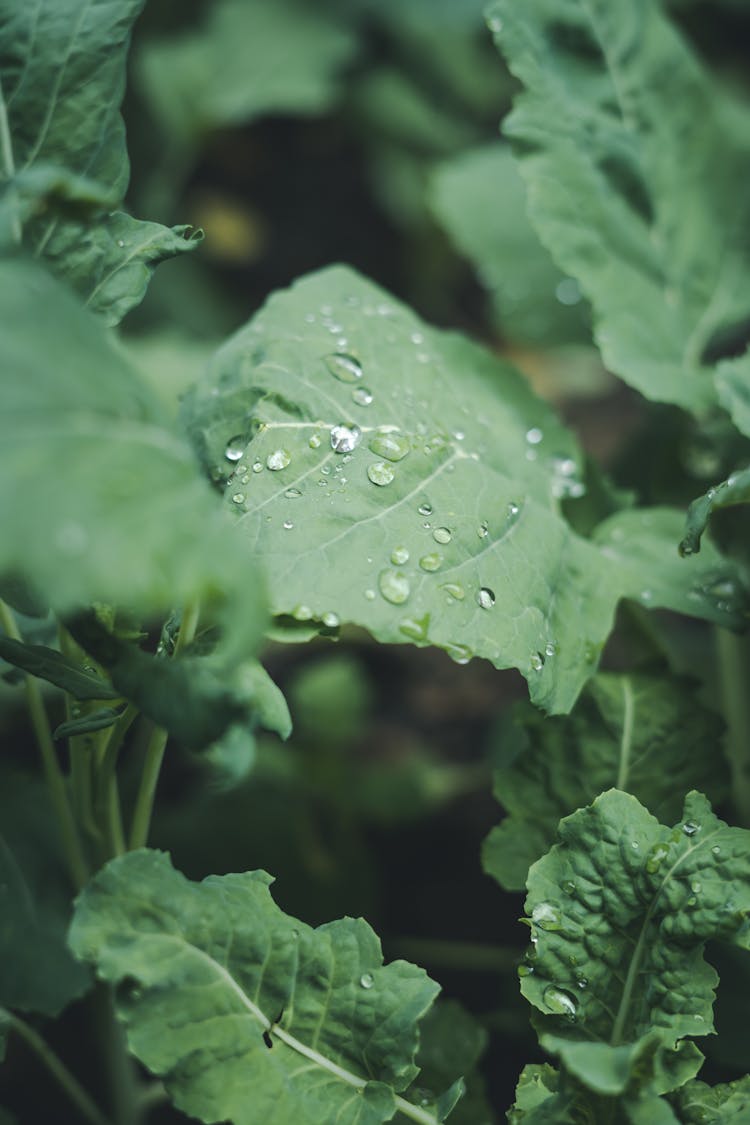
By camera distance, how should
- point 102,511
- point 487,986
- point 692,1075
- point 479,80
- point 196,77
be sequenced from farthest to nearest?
point 479,80 → point 196,77 → point 487,986 → point 692,1075 → point 102,511

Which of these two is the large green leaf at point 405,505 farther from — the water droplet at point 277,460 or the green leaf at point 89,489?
the green leaf at point 89,489

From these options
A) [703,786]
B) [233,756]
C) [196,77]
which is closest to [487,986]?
[703,786]

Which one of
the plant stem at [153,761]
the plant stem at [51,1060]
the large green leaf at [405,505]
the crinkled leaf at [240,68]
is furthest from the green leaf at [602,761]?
the crinkled leaf at [240,68]

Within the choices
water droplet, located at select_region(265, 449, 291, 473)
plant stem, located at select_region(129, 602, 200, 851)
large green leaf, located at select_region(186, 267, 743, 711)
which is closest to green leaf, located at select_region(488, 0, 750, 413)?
large green leaf, located at select_region(186, 267, 743, 711)

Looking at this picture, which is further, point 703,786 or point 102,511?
point 703,786

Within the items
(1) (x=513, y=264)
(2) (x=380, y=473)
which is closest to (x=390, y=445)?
(2) (x=380, y=473)

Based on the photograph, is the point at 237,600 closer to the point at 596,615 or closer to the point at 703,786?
the point at 596,615
